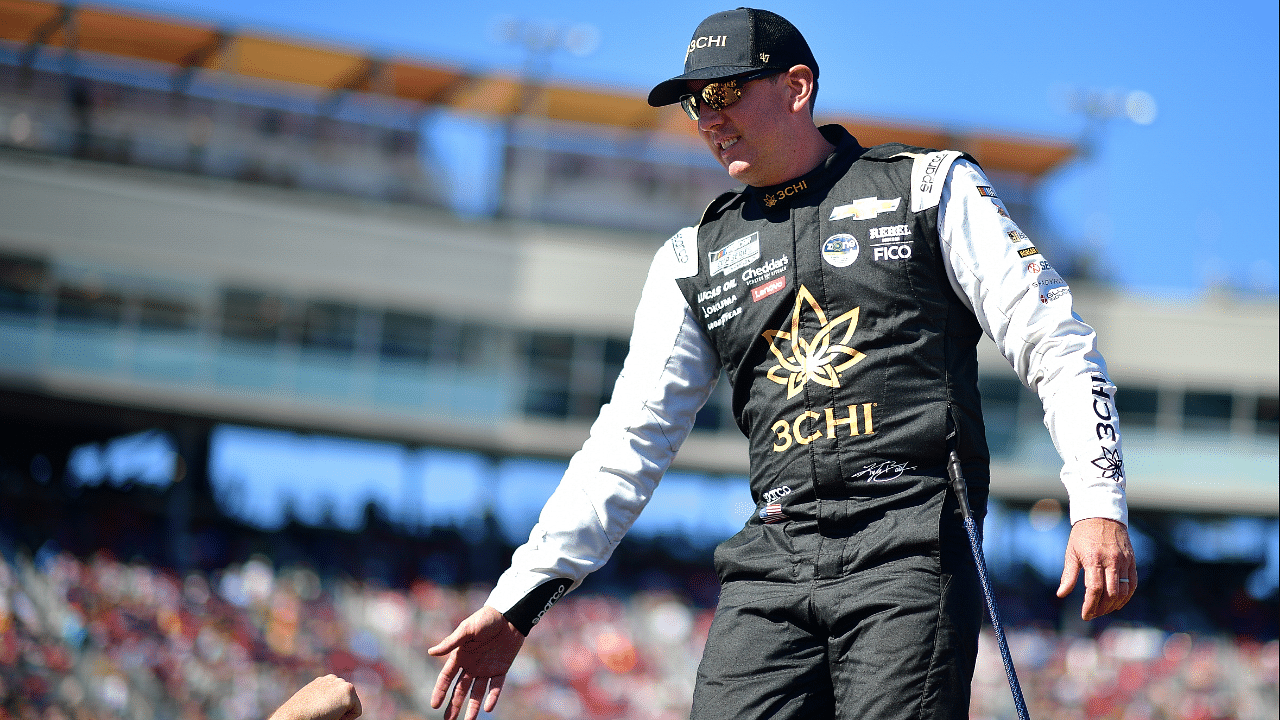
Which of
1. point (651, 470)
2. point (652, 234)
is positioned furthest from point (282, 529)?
point (651, 470)

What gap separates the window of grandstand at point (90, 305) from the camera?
73.7 ft

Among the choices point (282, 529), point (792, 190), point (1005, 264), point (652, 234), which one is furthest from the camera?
point (652, 234)

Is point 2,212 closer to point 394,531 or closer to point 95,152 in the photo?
point 95,152

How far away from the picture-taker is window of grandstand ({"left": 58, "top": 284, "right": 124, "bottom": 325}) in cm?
2245

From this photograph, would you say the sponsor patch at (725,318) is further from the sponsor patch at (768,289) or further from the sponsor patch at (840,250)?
the sponsor patch at (840,250)

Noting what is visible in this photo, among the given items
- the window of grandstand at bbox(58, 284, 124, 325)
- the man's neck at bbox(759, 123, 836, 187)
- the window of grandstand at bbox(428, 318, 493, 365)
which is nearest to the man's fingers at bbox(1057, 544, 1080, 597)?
the man's neck at bbox(759, 123, 836, 187)

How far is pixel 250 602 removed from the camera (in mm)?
18094

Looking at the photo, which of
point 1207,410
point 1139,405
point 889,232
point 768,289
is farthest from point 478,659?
point 1207,410

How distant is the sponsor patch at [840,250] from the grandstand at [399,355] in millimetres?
Answer: 15341

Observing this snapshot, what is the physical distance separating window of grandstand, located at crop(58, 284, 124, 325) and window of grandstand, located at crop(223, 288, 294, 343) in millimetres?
1846

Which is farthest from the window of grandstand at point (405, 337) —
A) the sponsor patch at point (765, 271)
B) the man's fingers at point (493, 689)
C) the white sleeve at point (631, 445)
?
the sponsor patch at point (765, 271)

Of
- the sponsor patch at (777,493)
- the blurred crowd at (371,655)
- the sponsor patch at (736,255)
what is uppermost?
the sponsor patch at (736,255)

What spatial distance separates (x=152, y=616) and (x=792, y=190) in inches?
633
